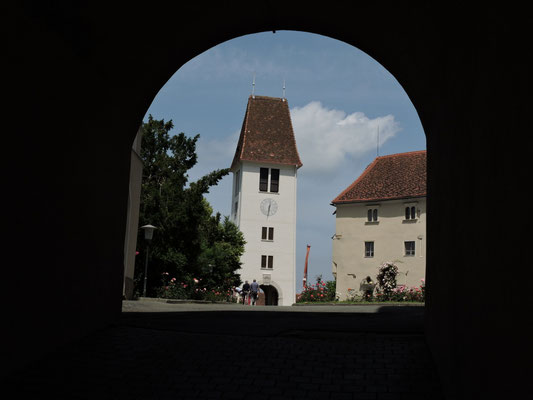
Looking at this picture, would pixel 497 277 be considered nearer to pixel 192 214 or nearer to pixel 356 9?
pixel 356 9

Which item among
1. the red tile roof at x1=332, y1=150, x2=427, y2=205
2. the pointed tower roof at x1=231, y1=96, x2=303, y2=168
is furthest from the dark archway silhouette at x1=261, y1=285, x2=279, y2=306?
the red tile roof at x1=332, y1=150, x2=427, y2=205

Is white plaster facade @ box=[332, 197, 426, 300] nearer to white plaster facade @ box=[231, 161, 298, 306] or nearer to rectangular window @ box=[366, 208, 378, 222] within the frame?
rectangular window @ box=[366, 208, 378, 222]

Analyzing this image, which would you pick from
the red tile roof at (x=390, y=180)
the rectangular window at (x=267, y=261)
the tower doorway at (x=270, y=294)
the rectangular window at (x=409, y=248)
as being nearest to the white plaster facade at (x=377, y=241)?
the rectangular window at (x=409, y=248)

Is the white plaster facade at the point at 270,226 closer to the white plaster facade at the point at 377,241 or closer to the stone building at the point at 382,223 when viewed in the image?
the white plaster facade at the point at 377,241

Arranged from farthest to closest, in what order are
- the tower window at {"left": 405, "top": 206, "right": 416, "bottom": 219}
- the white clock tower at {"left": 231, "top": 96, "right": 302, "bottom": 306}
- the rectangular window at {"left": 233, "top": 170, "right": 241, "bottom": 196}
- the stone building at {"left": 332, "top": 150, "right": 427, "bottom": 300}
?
the rectangular window at {"left": 233, "top": 170, "right": 241, "bottom": 196} → the white clock tower at {"left": 231, "top": 96, "right": 302, "bottom": 306} → the tower window at {"left": 405, "top": 206, "right": 416, "bottom": 219} → the stone building at {"left": 332, "top": 150, "right": 427, "bottom": 300}

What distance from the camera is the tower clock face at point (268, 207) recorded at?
66625 millimetres

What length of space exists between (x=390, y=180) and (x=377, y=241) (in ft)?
18.3

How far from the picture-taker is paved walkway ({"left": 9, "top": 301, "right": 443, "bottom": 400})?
6.12m

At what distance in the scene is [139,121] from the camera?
10.2 m

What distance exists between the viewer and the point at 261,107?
69375mm

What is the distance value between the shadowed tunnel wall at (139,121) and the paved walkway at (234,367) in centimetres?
34

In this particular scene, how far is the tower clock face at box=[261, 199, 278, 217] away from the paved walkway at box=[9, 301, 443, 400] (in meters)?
57.1

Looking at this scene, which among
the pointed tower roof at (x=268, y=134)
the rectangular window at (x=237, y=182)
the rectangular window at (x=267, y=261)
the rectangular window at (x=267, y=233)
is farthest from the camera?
the rectangular window at (x=237, y=182)

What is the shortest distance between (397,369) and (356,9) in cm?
488
